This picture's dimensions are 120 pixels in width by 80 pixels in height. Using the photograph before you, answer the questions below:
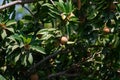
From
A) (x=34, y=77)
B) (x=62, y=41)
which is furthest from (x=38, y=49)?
(x=34, y=77)

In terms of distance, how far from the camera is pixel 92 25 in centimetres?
342

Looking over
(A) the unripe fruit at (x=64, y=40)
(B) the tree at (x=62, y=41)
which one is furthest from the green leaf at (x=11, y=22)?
(A) the unripe fruit at (x=64, y=40)

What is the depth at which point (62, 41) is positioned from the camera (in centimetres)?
326

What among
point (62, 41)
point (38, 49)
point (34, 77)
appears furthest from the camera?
point (34, 77)

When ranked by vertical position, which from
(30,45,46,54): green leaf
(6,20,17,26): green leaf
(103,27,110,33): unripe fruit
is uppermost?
(6,20,17,26): green leaf

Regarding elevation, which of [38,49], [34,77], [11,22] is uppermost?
[11,22]

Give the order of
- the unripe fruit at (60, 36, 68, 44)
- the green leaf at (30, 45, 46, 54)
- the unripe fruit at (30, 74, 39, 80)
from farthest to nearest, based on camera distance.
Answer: the unripe fruit at (30, 74, 39, 80) < the green leaf at (30, 45, 46, 54) < the unripe fruit at (60, 36, 68, 44)

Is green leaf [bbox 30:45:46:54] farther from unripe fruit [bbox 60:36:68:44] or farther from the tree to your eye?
unripe fruit [bbox 60:36:68:44]

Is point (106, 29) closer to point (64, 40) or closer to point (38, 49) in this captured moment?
point (64, 40)

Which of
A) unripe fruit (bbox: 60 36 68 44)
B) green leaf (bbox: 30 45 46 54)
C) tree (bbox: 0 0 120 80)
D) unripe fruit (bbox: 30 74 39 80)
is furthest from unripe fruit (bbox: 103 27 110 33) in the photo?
unripe fruit (bbox: 30 74 39 80)

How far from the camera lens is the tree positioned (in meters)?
3.35

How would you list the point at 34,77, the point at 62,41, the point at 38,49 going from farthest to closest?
1. the point at 34,77
2. the point at 38,49
3. the point at 62,41

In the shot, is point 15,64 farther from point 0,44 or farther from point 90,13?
point 90,13

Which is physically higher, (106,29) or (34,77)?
(106,29)
